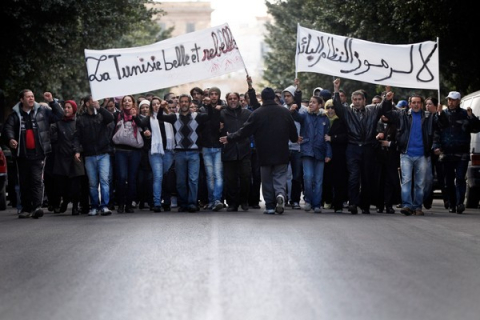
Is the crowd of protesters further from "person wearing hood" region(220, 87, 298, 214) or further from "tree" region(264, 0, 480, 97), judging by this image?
"tree" region(264, 0, 480, 97)

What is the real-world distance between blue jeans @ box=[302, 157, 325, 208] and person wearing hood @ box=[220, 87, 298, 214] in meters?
0.83

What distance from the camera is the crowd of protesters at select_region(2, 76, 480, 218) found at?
17.2 metres

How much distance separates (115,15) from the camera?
35.9 m

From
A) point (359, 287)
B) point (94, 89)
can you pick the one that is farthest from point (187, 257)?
point (94, 89)

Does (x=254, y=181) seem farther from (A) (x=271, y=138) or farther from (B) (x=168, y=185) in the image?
(A) (x=271, y=138)

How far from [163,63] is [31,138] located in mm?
2972

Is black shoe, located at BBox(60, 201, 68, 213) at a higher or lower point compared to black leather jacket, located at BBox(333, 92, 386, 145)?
lower

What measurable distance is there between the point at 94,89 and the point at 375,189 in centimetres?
474

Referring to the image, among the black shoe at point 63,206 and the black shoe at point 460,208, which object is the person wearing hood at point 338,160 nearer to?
the black shoe at point 460,208

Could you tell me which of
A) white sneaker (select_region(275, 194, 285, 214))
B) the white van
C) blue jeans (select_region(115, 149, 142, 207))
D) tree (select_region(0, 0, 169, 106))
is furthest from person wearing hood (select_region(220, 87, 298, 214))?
tree (select_region(0, 0, 169, 106))

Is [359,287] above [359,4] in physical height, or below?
below

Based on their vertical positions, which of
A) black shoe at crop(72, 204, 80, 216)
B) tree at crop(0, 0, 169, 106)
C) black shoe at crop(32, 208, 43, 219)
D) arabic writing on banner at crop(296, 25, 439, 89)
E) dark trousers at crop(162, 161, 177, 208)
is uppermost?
tree at crop(0, 0, 169, 106)

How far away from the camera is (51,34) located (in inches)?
1277

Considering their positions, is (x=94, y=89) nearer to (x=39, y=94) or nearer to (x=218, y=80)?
(x=39, y=94)
